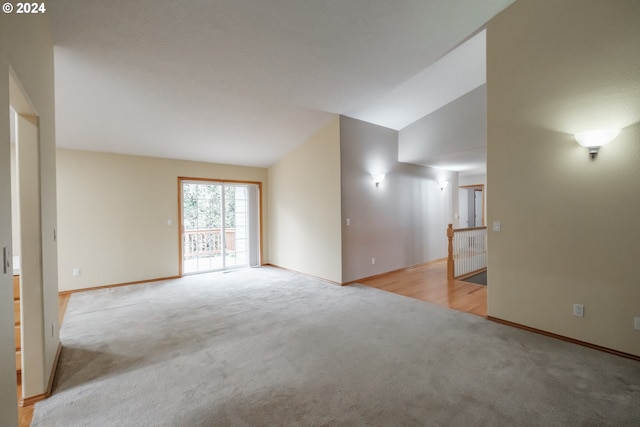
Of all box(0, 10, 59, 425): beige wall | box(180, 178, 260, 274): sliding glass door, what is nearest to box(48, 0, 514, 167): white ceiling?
box(0, 10, 59, 425): beige wall

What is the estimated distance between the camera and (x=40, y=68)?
2102mm

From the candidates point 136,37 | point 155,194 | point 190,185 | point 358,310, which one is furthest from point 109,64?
point 358,310

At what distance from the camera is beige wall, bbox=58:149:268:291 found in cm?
471

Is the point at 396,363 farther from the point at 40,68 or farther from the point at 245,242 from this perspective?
the point at 245,242

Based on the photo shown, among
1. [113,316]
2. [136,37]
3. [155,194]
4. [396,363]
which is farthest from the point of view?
[155,194]

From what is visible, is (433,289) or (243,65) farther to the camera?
(433,289)

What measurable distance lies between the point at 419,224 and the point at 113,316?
232 inches

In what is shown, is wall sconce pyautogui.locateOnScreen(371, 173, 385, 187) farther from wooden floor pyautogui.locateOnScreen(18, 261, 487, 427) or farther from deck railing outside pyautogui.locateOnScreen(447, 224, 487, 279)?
wooden floor pyautogui.locateOnScreen(18, 261, 487, 427)

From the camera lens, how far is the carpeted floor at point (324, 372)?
1.85 metres

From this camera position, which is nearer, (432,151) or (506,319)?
(506,319)

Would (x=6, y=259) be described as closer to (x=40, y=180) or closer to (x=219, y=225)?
(x=40, y=180)

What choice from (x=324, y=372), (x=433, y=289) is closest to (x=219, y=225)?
(x=433, y=289)

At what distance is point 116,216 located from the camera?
5082 millimetres

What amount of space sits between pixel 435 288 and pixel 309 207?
2719 mm
